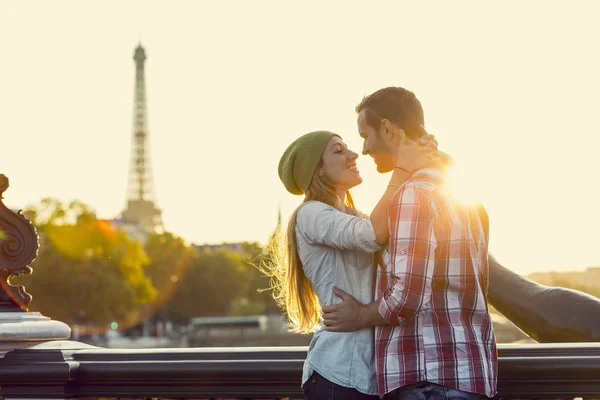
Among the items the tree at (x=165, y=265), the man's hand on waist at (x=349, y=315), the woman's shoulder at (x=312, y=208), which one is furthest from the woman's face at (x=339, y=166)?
the tree at (x=165, y=265)

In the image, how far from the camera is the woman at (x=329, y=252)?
311cm

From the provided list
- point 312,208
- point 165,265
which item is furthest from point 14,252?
point 165,265

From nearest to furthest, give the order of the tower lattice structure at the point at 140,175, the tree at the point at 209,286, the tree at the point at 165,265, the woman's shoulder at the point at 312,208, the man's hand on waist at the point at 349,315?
the man's hand on waist at the point at 349,315
the woman's shoulder at the point at 312,208
the tree at the point at 165,265
the tree at the point at 209,286
the tower lattice structure at the point at 140,175

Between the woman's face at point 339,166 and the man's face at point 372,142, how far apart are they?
0.21 metres

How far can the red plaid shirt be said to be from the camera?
2871 millimetres

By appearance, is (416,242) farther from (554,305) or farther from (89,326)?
(89,326)

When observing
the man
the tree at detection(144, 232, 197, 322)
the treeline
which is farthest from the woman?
the tree at detection(144, 232, 197, 322)

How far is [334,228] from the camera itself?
3164 mm

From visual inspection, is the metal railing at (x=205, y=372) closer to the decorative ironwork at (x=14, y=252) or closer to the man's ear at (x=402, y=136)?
the decorative ironwork at (x=14, y=252)

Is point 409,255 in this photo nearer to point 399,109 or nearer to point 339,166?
point 399,109

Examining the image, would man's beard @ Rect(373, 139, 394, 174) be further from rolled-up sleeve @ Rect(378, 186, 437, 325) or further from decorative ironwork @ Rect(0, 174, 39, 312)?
decorative ironwork @ Rect(0, 174, 39, 312)

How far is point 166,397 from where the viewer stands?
3738mm

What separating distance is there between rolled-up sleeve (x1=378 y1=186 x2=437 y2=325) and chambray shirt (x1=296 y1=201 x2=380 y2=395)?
19 centimetres

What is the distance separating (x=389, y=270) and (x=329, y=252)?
267 millimetres
